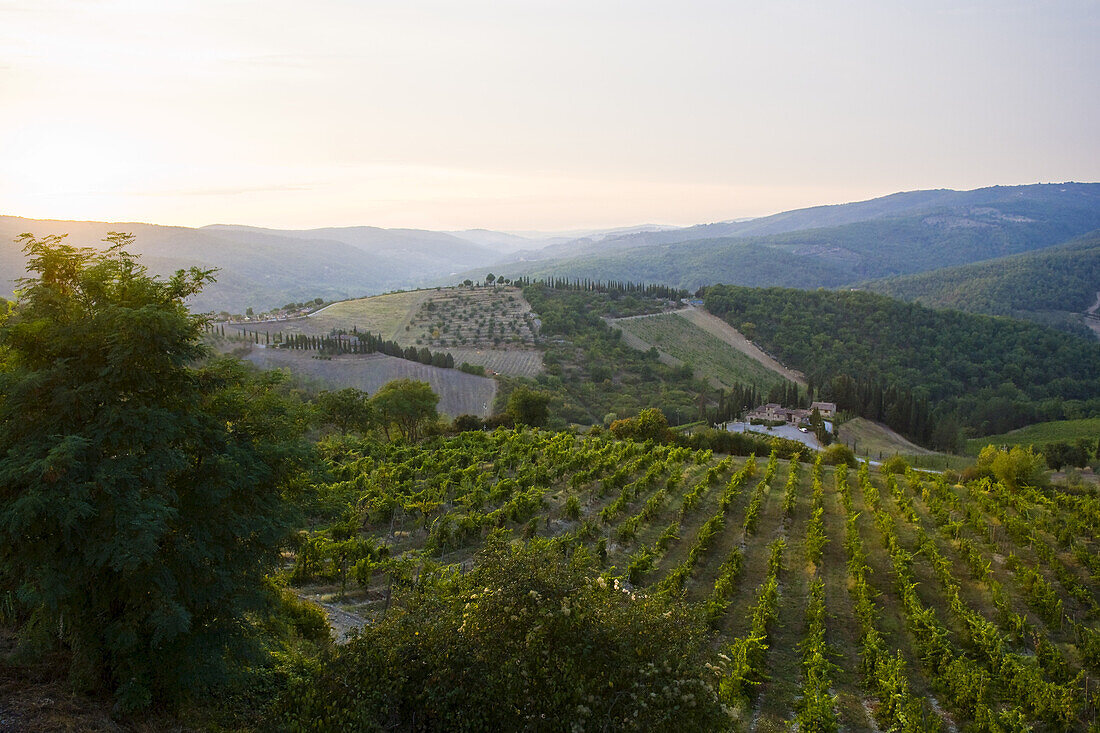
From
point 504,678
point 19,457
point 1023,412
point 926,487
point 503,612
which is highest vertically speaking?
point 19,457

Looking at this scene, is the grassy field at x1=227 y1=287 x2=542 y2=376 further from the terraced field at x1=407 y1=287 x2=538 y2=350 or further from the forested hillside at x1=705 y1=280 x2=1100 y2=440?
the forested hillside at x1=705 y1=280 x2=1100 y2=440

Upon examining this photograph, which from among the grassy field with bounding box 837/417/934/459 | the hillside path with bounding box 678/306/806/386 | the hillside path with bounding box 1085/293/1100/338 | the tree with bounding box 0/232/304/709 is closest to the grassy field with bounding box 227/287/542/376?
the hillside path with bounding box 678/306/806/386

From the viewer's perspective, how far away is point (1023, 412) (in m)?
86.8

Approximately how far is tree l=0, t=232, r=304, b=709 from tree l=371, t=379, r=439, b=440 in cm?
3491

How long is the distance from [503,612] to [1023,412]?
100752 millimetres

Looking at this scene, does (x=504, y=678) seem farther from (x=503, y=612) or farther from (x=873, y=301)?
(x=873, y=301)

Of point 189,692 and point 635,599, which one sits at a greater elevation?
point 635,599

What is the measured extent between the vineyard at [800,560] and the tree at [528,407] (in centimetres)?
1269

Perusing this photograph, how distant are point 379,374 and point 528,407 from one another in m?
35.0

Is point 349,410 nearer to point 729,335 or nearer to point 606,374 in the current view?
point 606,374

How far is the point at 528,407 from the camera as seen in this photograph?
1900 inches

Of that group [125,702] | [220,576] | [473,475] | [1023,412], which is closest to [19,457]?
[220,576]

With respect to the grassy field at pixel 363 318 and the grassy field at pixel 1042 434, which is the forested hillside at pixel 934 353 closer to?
the grassy field at pixel 1042 434

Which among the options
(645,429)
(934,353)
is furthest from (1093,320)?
(645,429)
